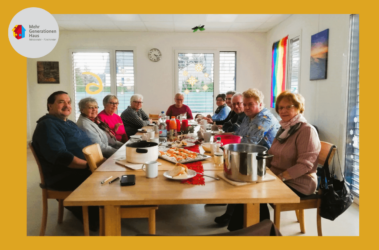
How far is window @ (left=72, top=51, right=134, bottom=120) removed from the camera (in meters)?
5.95

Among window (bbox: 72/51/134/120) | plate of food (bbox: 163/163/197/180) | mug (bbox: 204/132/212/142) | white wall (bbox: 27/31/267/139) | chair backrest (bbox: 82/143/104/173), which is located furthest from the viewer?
window (bbox: 72/51/134/120)

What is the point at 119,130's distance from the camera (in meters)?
3.41

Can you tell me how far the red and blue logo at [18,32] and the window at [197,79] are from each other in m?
4.51

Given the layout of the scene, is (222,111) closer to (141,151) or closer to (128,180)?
(141,151)

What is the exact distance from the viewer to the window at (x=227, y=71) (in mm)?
6094

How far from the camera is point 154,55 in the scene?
594cm

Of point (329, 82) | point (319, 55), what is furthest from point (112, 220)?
point (319, 55)

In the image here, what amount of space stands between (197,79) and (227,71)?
0.73m

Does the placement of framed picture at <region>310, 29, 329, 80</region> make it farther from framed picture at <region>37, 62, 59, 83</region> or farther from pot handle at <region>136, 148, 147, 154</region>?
framed picture at <region>37, 62, 59, 83</region>

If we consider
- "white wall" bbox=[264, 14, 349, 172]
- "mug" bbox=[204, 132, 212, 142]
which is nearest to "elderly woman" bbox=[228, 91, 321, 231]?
"mug" bbox=[204, 132, 212, 142]

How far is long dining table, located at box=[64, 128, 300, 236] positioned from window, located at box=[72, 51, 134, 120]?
16.1ft

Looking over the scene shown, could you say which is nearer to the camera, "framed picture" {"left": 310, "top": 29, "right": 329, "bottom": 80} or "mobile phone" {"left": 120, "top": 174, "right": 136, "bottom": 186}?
"mobile phone" {"left": 120, "top": 174, "right": 136, "bottom": 186}

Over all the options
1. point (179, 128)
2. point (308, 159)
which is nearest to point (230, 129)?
point (179, 128)

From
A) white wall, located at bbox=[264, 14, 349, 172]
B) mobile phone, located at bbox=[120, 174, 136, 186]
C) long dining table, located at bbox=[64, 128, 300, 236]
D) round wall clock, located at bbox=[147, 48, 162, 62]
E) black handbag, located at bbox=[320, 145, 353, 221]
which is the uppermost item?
round wall clock, located at bbox=[147, 48, 162, 62]
